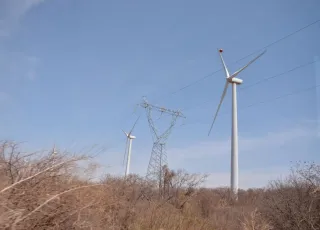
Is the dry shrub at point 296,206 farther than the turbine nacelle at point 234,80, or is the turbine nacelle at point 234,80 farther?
the turbine nacelle at point 234,80

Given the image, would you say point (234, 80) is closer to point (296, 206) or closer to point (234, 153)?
point (234, 153)

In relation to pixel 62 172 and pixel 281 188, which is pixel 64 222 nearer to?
pixel 62 172

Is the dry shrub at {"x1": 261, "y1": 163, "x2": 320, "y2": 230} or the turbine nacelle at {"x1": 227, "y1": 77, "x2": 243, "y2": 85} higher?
the turbine nacelle at {"x1": 227, "y1": 77, "x2": 243, "y2": 85}

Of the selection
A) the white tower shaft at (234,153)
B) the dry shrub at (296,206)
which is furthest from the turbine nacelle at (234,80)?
the dry shrub at (296,206)

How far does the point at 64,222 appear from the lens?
591 centimetres

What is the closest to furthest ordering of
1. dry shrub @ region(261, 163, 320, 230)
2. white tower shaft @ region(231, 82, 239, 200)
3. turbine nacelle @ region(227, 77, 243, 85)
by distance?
1. dry shrub @ region(261, 163, 320, 230)
2. white tower shaft @ region(231, 82, 239, 200)
3. turbine nacelle @ region(227, 77, 243, 85)

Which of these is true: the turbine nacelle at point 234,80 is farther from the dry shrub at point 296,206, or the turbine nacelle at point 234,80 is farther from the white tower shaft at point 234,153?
the dry shrub at point 296,206

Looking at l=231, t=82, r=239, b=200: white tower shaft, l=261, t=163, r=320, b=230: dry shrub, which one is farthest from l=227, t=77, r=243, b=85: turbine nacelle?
l=261, t=163, r=320, b=230: dry shrub

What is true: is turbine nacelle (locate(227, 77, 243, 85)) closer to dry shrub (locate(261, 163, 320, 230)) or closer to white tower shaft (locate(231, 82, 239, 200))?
white tower shaft (locate(231, 82, 239, 200))

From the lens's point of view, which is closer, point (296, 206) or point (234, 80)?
point (296, 206)

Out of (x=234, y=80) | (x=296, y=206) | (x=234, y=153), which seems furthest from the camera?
(x=234, y=80)

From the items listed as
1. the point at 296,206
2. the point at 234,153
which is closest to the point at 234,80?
the point at 234,153

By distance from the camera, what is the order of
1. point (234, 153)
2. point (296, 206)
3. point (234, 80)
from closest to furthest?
point (296, 206) → point (234, 153) → point (234, 80)

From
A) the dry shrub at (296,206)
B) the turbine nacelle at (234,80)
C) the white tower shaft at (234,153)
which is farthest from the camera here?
the turbine nacelle at (234,80)
